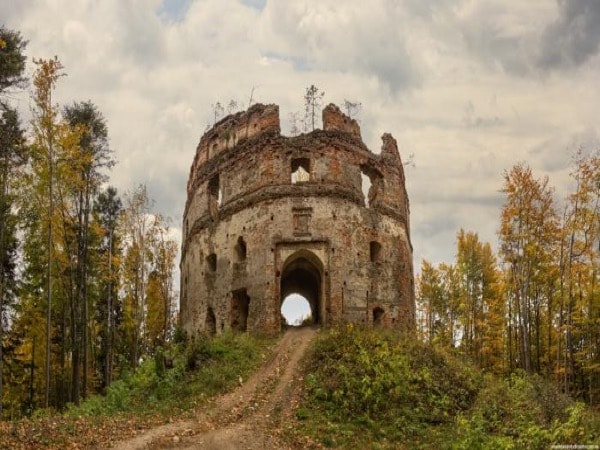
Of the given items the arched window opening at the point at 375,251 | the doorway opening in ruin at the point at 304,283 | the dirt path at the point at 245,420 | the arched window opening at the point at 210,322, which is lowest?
the dirt path at the point at 245,420

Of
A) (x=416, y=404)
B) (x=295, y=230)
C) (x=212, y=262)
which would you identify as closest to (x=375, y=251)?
(x=295, y=230)

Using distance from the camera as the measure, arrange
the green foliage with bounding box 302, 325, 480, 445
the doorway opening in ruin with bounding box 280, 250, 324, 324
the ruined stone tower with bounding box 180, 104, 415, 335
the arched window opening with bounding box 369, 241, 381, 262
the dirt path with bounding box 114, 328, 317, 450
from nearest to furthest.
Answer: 1. the dirt path with bounding box 114, 328, 317, 450
2. the green foliage with bounding box 302, 325, 480, 445
3. the ruined stone tower with bounding box 180, 104, 415, 335
4. the arched window opening with bounding box 369, 241, 381, 262
5. the doorway opening in ruin with bounding box 280, 250, 324, 324

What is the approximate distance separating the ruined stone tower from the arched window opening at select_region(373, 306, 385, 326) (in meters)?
0.03

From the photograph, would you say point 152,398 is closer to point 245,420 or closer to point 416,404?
point 245,420

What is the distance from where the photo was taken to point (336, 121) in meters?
20.2

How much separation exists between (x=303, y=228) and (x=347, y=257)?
5.46 feet

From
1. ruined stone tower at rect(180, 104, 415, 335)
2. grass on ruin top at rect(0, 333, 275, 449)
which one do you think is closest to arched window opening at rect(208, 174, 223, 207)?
ruined stone tower at rect(180, 104, 415, 335)

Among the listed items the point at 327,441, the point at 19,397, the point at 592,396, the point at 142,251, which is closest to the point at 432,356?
the point at 327,441

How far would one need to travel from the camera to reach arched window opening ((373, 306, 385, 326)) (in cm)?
1836

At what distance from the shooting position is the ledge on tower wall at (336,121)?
20.0 m

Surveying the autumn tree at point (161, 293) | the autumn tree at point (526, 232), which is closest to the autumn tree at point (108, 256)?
the autumn tree at point (161, 293)

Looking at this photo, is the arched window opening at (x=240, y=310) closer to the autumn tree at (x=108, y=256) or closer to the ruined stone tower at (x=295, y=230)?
the ruined stone tower at (x=295, y=230)

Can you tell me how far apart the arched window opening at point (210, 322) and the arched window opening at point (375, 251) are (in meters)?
5.61

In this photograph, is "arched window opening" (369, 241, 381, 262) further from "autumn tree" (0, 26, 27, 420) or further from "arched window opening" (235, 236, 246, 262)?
"autumn tree" (0, 26, 27, 420)
